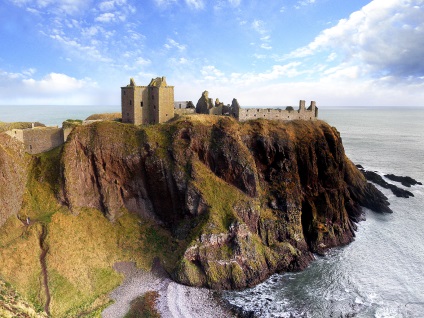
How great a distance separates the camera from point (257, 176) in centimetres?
5469

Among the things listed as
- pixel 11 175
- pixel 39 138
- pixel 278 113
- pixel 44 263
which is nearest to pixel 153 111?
pixel 39 138

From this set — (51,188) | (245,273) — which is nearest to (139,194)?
(51,188)

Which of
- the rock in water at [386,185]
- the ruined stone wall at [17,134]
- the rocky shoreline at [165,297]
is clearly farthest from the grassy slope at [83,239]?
the rock in water at [386,185]

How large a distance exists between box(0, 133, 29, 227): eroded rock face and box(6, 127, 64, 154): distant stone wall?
1009 mm

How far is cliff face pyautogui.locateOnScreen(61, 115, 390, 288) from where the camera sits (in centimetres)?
4591

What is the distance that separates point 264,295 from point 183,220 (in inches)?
610

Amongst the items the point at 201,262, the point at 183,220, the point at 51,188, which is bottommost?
the point at 201,262

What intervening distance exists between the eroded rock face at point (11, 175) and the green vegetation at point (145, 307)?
2014 cm

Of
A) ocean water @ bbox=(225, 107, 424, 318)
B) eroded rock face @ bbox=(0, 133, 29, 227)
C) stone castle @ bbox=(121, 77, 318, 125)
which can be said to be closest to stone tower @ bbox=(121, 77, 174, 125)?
stone castle @ bbox=(121, 77, 318, 125)

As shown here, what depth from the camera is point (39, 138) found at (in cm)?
5300

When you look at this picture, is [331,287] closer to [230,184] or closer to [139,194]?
[230,184]

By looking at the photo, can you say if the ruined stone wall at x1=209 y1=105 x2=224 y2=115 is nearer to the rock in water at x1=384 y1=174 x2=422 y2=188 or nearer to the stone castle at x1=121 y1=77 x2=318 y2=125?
the stone castle at x1=121 y1=77 x2=318 y2=125

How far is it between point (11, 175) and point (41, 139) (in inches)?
339

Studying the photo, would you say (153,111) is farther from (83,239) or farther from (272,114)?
(83,239)
